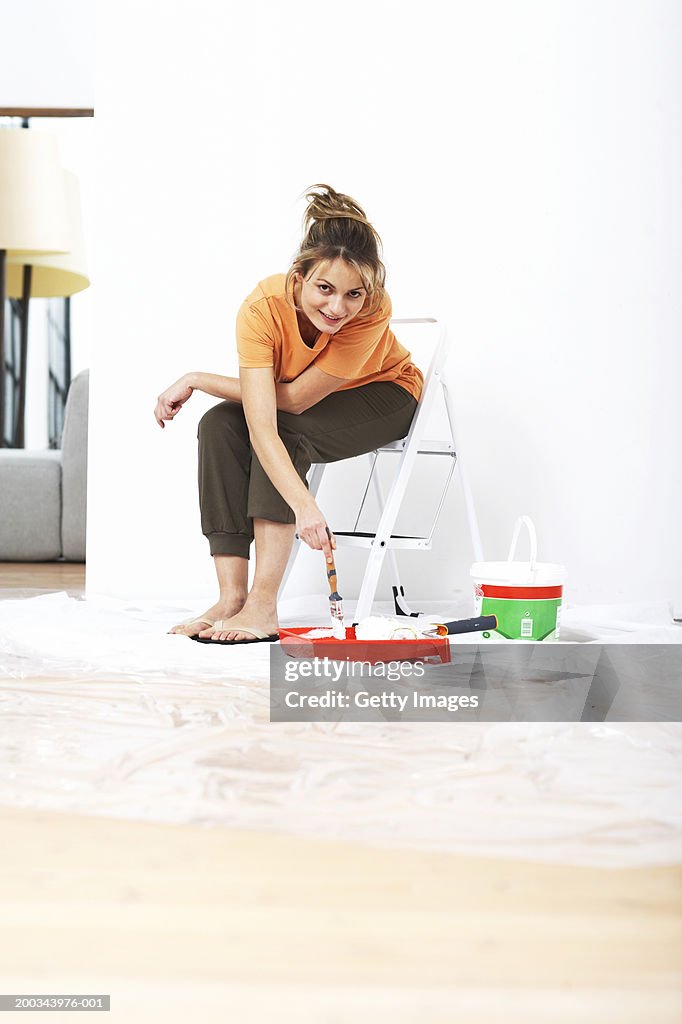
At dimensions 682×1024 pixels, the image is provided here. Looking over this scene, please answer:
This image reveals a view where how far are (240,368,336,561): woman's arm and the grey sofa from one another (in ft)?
5.16

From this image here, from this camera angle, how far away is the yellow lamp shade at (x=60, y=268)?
4516mm

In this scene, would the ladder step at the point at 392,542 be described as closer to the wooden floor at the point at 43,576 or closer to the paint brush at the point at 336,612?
the paint brush at the point at 336,612

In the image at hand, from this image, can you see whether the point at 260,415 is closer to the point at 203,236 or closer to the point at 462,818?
the point at 203,236

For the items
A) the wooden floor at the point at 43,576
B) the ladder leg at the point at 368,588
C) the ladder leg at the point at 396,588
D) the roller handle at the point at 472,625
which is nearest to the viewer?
the roller handle at the point at 472,625

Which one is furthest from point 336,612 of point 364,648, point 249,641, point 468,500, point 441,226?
point 441,226

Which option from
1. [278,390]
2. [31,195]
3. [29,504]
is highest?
[31,195]

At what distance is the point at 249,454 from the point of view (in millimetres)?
1740

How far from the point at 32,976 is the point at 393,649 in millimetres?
826

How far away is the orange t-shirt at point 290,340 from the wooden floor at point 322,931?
1042 mm

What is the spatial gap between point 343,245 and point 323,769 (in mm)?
923

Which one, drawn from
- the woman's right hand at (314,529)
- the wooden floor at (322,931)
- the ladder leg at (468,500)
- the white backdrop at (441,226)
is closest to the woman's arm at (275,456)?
the woman's right hand at (314,529)

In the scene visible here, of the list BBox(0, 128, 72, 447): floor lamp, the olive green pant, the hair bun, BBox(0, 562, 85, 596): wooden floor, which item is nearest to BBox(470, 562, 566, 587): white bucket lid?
the olive green pant

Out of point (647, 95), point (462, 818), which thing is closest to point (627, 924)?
point (462, 818)

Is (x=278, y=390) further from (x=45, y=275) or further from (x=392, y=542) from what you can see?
(x=45, y=275)
